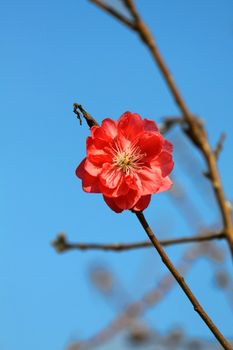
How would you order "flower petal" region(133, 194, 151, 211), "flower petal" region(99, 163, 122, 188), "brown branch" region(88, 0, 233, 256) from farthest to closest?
"brown branch" region(88, 0, 233, 256), "flower petal" region(99, 163, 122, 188), "flower petal" region(133, 194, 151, 211)

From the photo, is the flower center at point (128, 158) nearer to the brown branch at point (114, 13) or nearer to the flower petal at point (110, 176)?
the flower petal at point (110, 176)

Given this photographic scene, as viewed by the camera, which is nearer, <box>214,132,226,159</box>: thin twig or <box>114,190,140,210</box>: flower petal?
<box>114,190,140,210</box>: flower petal

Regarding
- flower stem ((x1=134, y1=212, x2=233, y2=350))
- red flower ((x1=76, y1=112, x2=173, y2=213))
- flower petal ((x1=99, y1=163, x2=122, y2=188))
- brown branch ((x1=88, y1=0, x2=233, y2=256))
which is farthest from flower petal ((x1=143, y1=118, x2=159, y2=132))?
flower stem ((x1=134, y1=212, x2=233, y2=350))

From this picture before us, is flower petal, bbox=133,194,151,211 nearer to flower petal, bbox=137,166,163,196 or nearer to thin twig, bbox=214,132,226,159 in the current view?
flower petal, bbox=137,166,163,196

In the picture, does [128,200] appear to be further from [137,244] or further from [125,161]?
[137,244]

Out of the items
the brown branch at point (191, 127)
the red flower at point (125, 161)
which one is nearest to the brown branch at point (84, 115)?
the red flower at point (125, 161)

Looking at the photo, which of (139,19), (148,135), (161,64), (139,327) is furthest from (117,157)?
(139,327)

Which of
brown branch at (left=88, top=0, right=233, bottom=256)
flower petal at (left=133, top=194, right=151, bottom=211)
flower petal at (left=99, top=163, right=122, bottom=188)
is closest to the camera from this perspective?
flower petal at (left=133, top=194, right=151, bottom=211)

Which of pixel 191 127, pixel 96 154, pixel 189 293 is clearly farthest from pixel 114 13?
pixel 189 293
